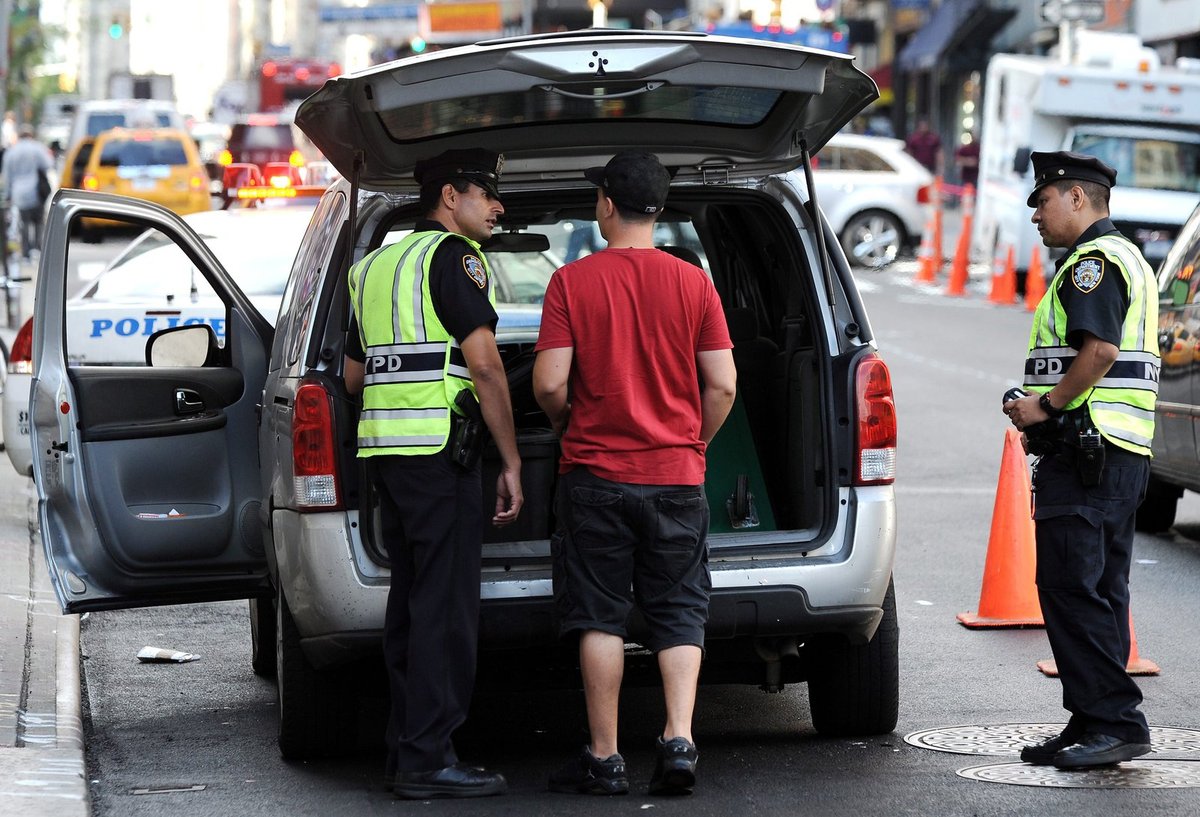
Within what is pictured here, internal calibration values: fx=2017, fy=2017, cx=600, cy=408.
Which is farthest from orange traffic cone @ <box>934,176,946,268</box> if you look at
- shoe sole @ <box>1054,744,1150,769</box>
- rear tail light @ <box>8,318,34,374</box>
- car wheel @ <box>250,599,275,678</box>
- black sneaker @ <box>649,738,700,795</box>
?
black sneaker @ <box>649,738,700,795</box>

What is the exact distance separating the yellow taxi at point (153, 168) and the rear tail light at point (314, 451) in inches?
1061

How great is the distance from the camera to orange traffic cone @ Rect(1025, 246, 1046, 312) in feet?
71.9

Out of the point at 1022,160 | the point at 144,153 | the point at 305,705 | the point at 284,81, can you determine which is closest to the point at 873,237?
the point at 1022,160

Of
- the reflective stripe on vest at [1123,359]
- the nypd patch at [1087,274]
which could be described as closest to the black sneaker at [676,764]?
the reflective stripe on vest at [1123,359]

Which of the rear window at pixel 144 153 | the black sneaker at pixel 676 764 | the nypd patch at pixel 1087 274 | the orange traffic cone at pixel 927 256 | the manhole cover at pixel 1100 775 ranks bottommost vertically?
the orange traffic cone at pixel 927 256

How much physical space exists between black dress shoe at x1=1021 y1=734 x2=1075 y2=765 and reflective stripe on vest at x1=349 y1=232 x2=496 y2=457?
1871 millimetres

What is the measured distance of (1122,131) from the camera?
897 inches

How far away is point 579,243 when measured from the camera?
10.2m

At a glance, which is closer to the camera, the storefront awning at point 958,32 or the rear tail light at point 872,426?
the rear tail light at point 872,426

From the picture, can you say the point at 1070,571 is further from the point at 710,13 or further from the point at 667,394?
the point at 710,13

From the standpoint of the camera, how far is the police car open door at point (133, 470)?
20.3 ft

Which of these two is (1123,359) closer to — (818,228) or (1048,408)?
(1048,408)

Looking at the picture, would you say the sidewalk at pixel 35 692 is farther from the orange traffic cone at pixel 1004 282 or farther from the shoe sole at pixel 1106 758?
the orange traffic cone at pixel 1004 282

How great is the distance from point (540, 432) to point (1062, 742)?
1.79 m
